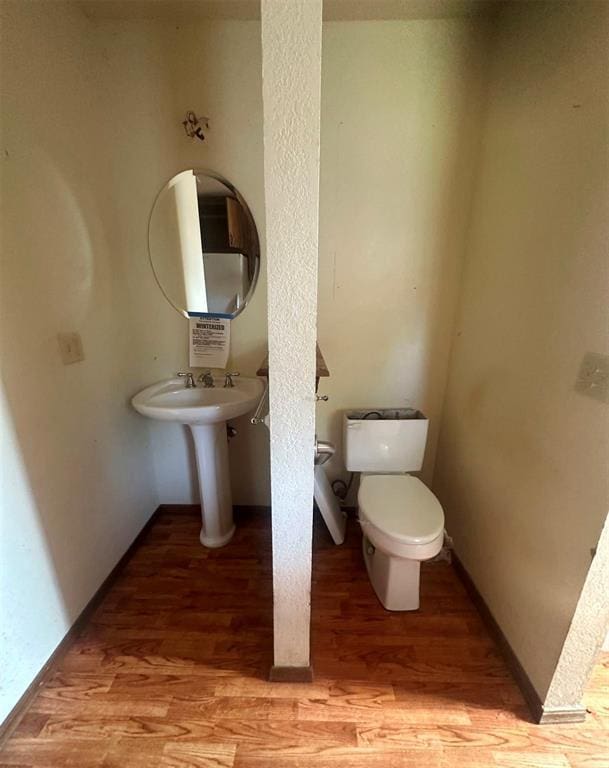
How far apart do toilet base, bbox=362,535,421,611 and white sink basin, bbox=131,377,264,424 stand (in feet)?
2.85

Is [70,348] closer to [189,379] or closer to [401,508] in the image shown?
[189,379]

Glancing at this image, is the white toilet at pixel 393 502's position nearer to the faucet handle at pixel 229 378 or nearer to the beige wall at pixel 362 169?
the beige wall at pixel 362 169

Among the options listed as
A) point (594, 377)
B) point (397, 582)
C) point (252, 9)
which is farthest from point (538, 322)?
point (252, 9)

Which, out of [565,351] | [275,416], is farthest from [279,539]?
[565,351]

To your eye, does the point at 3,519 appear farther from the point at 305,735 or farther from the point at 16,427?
the point at 305,735

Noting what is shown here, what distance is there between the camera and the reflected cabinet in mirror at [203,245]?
56.4 inches

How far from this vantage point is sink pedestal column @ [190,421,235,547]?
1494 millimetres

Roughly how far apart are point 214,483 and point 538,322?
1533mm

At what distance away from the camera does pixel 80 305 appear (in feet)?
4.06

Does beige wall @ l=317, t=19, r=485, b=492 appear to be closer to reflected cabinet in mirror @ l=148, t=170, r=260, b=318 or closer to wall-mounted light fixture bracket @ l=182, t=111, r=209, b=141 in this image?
reflected cabinet in mirror @ l=148, t=170, r=260, b=318

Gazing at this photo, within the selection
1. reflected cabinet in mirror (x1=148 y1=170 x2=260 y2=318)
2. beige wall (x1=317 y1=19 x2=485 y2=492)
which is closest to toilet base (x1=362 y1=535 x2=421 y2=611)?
beige wall (x1=317 y1=19 x2=485 y2=492)

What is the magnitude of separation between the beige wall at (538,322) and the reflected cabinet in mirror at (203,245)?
108 cm

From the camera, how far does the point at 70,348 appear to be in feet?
3.86

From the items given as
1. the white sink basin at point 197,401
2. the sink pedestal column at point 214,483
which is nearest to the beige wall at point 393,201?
the white sink basin at point 197,401
